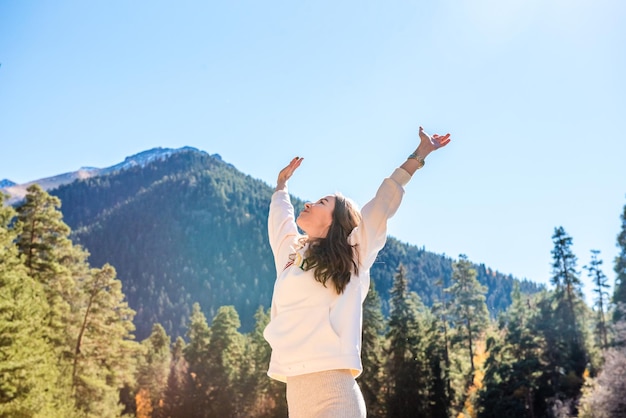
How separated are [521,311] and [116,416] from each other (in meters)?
28.4

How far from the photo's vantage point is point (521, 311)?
132ft

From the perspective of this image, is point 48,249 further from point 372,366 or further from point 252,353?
point 252,353

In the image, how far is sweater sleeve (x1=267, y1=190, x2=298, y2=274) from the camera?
11.1ft

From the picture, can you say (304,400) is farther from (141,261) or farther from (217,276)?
(141,261)

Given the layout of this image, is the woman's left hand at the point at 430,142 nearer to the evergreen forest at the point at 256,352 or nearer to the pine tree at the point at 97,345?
the evergreen forest at the point at 256,352

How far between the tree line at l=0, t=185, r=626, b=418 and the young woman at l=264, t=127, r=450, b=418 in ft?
46.6

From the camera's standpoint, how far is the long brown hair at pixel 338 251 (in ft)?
9.04

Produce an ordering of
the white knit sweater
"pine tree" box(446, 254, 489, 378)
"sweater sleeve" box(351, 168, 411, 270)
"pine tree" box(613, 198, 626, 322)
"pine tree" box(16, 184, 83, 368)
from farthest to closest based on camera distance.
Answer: "pine tree" box(446, 254, 489, 378) < "pine tree" box(613, 198, 626, 322) < "pine tree" box(16, 184, 83, 368) < "sweater sleeve" box(351, 168, 411, 270) < the white knit sweater

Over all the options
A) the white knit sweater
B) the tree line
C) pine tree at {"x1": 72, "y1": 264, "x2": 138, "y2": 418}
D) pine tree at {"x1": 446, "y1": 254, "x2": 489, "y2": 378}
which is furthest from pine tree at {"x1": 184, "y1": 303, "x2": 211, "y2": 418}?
the white knit sweater

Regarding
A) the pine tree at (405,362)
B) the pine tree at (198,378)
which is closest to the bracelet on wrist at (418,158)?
the pine tree at (405,362)

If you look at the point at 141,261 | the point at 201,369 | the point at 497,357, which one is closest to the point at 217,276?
the point at 141,261

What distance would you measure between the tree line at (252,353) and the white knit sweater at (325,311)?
1418 centimetres

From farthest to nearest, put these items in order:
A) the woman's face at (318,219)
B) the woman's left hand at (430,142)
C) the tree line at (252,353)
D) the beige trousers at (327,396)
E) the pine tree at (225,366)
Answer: the pine tree at (225,366) < the tree line at (252,353) < the woman's left hand at (430,142) < the woman's face at (318,219) < the beige trousers at (327,396)

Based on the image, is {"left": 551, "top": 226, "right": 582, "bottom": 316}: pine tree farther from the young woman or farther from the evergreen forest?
the young woman
